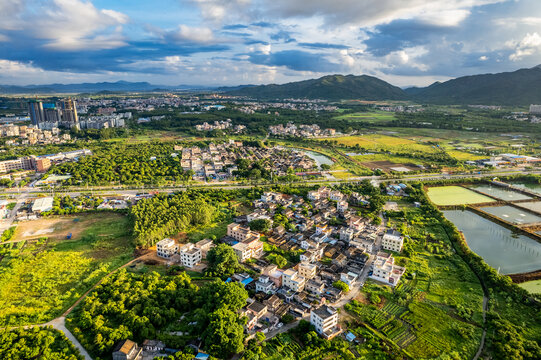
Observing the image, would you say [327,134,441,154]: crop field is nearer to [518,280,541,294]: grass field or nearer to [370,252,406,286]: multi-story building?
[518,280,541,294]: grass field

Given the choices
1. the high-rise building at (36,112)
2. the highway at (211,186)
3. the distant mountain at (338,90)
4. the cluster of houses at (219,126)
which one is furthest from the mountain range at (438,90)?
the high-rise building at (36,112)

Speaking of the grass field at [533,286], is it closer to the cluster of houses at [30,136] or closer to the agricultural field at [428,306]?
the agricultural field at [428,306]

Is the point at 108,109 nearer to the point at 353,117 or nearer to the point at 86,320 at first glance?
the point at 353,117

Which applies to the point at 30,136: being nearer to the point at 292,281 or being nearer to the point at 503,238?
the point at 292,281

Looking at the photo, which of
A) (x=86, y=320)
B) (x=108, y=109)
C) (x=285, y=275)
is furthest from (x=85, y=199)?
(x=108, y=109)

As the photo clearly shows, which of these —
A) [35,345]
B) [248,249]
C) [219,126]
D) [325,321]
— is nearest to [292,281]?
[325,321]
